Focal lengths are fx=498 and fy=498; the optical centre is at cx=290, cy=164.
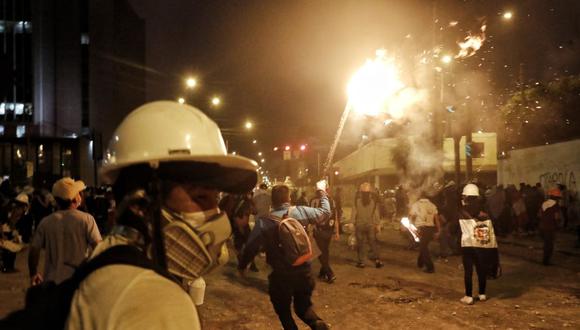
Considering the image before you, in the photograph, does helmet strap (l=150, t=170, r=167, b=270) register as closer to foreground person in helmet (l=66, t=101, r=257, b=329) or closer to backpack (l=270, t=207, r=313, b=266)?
foreground person in helmet (l=66, t=101, r=257, b=329)

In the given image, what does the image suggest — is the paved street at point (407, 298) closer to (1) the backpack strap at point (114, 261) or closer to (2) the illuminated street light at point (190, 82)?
(1) the backpack strap at point (114, 261)

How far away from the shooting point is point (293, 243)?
17.4 ft

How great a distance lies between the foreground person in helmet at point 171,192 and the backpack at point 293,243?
3300 mm

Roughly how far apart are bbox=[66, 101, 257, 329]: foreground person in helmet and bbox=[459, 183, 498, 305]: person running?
6782 millimetres

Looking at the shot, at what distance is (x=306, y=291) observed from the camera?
17.5 feet

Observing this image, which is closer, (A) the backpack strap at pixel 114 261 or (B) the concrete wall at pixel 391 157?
(A) the backpack strap at pixel 114 261

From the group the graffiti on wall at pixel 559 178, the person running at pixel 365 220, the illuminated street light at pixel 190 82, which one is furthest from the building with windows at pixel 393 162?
the person running at pixel 365 220

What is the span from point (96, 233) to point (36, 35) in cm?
4832

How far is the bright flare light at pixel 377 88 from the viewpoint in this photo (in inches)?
683

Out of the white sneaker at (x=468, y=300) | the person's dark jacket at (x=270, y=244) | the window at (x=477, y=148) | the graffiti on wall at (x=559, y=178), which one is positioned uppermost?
the window at (x=477, y=148)

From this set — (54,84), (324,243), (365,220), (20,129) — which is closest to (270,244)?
(324,243)

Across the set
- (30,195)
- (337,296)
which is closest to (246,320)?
(337,296)

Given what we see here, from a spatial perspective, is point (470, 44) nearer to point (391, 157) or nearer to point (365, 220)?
point (365, 220)

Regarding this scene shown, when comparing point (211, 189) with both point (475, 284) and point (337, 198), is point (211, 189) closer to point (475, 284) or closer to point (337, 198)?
point (475, 284)
